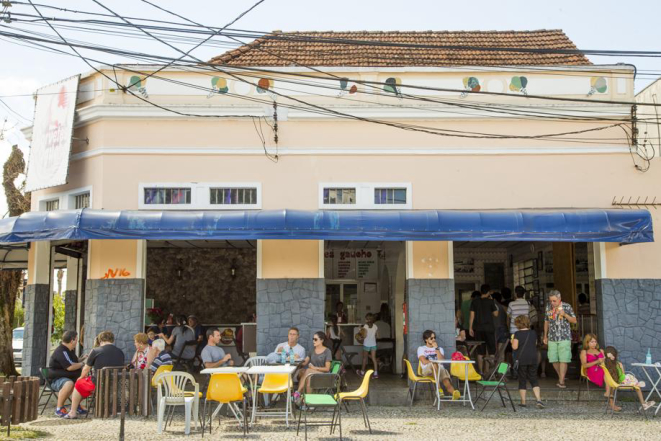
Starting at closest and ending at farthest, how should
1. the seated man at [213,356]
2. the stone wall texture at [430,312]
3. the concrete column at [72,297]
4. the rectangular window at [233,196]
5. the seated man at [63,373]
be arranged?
1. the seated man at [63,373]
2. the seated man at [213,356]
3. the stone wall texture at [430,312]
4. the rectangular window at [233,196]
5. the concrete column at [72,297]

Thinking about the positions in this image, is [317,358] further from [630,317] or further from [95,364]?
[630,317]

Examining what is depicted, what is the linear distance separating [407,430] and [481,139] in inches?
234

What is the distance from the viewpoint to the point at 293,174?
1373 cm

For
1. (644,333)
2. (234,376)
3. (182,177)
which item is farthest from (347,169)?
(644,333)

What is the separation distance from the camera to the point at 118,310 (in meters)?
13.2

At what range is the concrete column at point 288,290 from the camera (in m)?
13.1

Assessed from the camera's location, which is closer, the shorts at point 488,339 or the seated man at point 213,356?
the seated man at point 213,356

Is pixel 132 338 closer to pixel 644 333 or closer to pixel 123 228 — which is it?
pixel 123 228

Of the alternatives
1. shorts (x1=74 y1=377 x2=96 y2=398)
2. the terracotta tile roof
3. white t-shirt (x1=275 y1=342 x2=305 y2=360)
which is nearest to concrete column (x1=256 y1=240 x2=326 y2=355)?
white t-shirt (x1=275 y1=342 x2=305 y2=360)

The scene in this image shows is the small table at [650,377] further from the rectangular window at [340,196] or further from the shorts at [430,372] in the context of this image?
the rectangular window at [340,196]

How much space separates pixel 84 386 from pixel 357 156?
6.11m

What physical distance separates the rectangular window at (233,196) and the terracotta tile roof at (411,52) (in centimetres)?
274

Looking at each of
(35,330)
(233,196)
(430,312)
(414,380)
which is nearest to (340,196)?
(233,196)

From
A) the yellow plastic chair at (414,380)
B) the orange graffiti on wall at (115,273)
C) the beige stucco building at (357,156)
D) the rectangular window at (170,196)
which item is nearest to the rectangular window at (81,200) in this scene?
the beige stucco building at (357,156)
